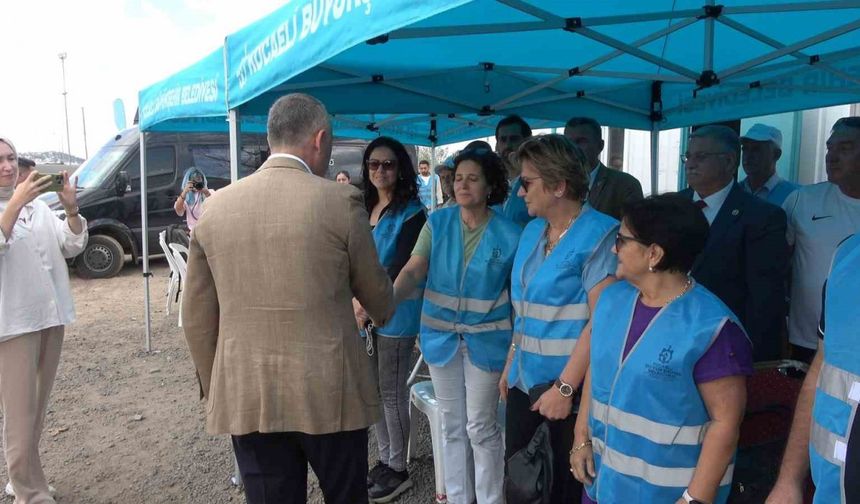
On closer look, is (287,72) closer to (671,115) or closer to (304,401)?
(304,401)

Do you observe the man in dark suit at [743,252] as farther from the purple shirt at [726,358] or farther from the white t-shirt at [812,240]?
the purple shirt at [726,358]

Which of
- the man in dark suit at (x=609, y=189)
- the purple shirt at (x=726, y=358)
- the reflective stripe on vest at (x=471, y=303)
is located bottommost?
the reflective stripe on vest at (x=471, y=303)

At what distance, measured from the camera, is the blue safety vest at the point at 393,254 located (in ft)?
9.20

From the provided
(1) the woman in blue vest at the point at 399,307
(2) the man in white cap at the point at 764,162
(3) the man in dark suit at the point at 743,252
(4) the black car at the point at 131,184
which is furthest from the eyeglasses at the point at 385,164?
(4) the black car at the point at 131,184

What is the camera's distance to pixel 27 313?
2621 mm

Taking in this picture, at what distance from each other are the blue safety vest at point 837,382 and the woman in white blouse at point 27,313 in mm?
2925

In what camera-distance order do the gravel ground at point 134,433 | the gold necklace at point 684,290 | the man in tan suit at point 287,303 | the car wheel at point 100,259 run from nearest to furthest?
the gold necklace at point 684,290 → the man in tan suit at point 287,303 → the gravel ground at point 134,433 → the car wheel at point 100,259

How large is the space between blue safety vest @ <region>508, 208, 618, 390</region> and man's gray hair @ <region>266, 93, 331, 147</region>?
88 cm

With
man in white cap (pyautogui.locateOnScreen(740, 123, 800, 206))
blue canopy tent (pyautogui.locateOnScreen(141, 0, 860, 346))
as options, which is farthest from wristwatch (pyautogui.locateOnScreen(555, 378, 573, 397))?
man in white cap (pyautogui.locateOnScreen(740, 123, 800, 206))

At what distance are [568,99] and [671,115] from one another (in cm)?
99

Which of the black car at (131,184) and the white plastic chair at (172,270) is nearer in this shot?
the white plastic chair at (172,270)

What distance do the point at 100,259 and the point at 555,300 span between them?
9186 mm

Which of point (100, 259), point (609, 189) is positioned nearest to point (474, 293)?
point (609, 189)

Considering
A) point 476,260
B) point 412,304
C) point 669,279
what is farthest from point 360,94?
point 669,279
